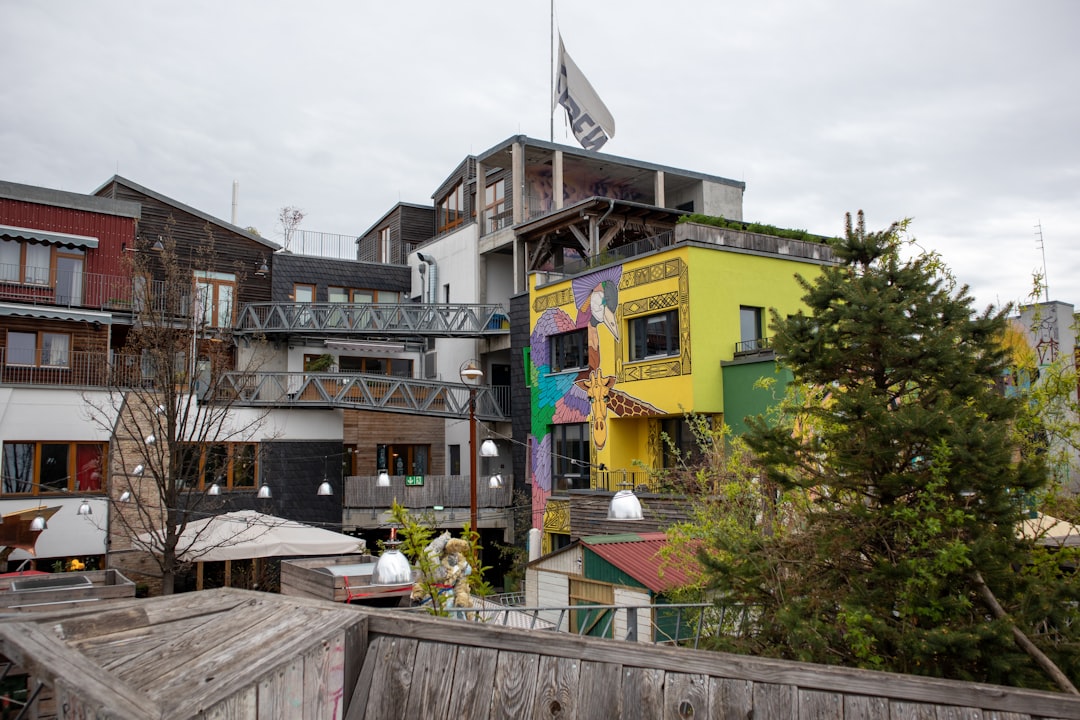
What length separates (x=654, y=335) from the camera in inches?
985

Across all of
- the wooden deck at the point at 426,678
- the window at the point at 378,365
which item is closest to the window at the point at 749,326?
the window at the point at 378,365

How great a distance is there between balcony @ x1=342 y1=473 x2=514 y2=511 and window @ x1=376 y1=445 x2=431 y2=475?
6.97 feet

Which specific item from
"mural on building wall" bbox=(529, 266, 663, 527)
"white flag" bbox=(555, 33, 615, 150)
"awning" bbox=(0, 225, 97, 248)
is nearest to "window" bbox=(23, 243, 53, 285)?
"awning" bbox=(0, 225, 97, 248)

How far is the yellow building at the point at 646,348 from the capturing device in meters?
23.7

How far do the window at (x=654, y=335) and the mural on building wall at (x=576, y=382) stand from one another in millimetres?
606

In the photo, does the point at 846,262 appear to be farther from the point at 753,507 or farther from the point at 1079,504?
the point at 753,507

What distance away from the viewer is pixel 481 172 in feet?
112

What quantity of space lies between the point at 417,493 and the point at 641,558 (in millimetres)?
16902

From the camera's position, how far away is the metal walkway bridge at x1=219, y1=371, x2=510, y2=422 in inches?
1176

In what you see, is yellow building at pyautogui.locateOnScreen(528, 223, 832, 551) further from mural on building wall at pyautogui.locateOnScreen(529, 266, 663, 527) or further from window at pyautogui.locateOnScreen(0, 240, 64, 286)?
window at pyautogui.locateOnScreen(0, 240, 64, 286)

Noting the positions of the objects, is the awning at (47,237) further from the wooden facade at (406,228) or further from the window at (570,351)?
the window at (570,351)

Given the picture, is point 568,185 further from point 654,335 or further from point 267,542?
point 267,542

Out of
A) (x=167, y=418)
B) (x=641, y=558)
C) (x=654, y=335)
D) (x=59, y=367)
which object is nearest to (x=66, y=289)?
(x=59, y=367)

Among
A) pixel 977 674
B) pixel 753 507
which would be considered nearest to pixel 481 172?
pixel 753 507
